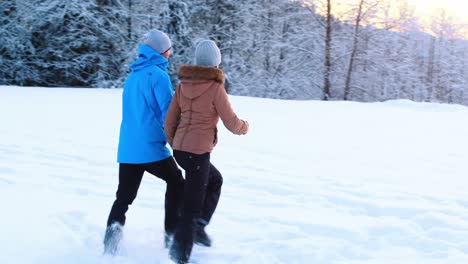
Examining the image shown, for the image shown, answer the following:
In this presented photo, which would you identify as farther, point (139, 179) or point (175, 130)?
point (139, 179)

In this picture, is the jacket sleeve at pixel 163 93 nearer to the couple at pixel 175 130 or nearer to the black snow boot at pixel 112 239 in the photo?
the couple at pixel 175 130

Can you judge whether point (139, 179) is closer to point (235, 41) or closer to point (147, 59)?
point (147, 59)

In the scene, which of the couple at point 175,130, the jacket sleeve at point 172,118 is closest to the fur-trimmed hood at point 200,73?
the couple at point 175,130

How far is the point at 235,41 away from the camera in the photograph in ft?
87.8

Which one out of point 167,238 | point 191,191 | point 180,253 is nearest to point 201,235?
point 167,238

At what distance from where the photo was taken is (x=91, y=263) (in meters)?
3.50

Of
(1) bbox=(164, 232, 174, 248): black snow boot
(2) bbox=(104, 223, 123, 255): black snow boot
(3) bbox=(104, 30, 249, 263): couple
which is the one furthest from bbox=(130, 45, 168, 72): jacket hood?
(1) bbox=(164, 232, 174, 248): black snow boot

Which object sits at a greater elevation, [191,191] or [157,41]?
[157,41]

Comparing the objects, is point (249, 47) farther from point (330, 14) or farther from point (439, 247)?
point (439, 247)

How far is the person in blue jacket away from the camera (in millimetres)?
3492

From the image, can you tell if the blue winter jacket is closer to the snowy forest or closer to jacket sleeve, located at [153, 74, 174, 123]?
jacket sleeve, located at [153, 74, 174, 123]

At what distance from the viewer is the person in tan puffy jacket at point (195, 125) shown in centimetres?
332

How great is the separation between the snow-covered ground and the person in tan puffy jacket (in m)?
0.36

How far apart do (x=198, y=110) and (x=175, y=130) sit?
0.80 feet
